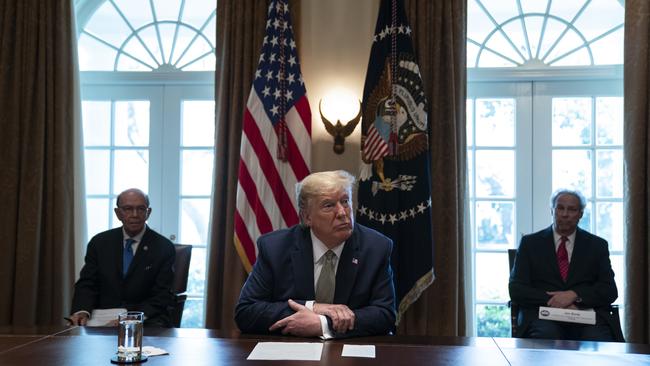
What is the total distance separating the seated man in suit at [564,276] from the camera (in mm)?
3814

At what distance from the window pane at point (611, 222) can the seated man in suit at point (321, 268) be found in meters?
2.52

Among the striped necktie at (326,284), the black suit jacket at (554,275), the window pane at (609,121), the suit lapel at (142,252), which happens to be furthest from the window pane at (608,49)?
the suit lapel at (142,252)

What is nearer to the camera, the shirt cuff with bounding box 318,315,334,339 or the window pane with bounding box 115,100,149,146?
the shirt cuff with bounding box 318,315,334,339

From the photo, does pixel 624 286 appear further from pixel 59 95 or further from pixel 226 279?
pixel 59 95

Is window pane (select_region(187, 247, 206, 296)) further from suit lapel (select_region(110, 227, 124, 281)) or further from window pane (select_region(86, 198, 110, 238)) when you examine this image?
suit lapel (select_region(110, 227, 124, 281))

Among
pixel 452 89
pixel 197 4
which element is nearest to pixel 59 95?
pixel 197 4

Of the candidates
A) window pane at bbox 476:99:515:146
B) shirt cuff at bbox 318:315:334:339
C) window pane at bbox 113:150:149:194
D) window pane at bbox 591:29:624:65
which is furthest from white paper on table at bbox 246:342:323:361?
window pane at bbox 591:29:624:65

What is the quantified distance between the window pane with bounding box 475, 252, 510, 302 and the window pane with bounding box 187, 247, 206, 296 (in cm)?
199

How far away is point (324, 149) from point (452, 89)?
3.09 ft

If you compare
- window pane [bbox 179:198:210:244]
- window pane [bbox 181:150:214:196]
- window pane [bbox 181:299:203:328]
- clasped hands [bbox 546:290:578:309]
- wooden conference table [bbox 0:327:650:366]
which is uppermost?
window pane [bbox 181:150:214:196]

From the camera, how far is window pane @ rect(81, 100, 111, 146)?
5.32 metres

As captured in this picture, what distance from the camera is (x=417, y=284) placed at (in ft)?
14.4

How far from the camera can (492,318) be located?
4.97 meters

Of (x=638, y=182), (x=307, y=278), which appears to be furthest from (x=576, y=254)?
(x=307, y=278)
